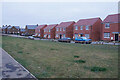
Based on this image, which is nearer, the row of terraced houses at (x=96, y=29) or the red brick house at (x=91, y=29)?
the row of terraced houses at (x=96, y=29)

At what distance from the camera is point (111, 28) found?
35.1 m

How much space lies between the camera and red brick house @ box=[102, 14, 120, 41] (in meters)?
34.0

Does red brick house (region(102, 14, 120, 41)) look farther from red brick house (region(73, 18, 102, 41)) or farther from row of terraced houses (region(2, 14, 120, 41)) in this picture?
red brick house (region(73, 18, 102, 41))

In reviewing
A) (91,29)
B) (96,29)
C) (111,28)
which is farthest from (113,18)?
(91,29)

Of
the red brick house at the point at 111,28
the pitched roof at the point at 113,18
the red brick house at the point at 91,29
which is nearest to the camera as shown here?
the red brick house at the point at 111,28

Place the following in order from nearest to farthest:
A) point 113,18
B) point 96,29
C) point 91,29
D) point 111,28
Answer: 1. point 111,28
2. point 113,18
3. point 91,29
4. point 96,29

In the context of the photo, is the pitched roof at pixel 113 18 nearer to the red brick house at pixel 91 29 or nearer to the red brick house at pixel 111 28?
the red brick house at pixel 111 28

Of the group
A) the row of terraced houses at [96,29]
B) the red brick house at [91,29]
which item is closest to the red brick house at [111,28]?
the row of terraced houses at [96,29]

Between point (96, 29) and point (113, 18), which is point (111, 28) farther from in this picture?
point (96, 29)

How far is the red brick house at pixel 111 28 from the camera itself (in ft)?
112

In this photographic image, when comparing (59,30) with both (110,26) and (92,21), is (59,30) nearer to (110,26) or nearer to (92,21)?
(92,21)

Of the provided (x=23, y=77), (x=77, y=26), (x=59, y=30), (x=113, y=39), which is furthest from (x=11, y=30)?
(x=23, y=77)

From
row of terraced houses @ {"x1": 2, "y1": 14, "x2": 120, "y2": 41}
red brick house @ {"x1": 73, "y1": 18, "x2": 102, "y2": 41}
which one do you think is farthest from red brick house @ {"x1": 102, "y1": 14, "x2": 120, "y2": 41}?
red brick house @ {"x1": 73, "y1": 18, "x2": 102, "y2": 41}

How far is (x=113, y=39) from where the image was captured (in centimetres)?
3409
